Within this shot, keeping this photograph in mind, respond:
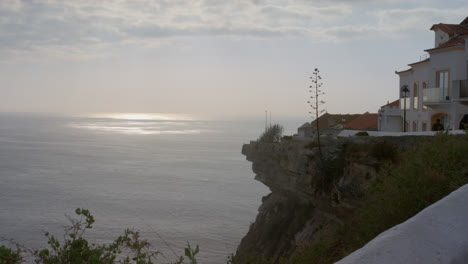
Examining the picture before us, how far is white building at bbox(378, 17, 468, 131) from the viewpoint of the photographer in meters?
22.2

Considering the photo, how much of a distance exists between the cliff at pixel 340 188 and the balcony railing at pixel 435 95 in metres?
8.95

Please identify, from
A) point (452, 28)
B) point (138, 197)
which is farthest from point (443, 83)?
point (138, 197)

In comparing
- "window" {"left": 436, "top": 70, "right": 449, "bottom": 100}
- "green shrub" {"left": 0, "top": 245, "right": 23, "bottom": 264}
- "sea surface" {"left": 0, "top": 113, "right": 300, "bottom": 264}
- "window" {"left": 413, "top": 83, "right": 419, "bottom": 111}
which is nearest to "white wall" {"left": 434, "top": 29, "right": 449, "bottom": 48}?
"window" {"left": 413, "top": 83, "right": 419, "bottom": 111}

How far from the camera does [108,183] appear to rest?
73.6m

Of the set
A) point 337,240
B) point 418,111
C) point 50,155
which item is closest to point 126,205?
point 418,111

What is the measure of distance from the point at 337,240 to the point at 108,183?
70.2 metres

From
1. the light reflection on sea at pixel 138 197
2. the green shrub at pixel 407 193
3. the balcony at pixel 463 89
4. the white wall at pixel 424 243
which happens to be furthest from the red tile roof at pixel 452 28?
the white wall at pixel 424 243

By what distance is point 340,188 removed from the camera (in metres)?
16.4

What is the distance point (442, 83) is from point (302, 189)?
10.9 meters

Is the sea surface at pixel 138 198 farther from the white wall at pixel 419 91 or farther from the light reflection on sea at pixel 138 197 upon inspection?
the white wall at pixel 419 91

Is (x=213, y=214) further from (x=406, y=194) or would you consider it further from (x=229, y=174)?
(x=406, y=194)

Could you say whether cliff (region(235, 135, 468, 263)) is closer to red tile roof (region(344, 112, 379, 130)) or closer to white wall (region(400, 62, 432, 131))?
white wall (region(400, 62, 432, 131))

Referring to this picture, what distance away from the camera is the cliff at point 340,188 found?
6.86 metres

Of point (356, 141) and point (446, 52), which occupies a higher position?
point (446, 52)
